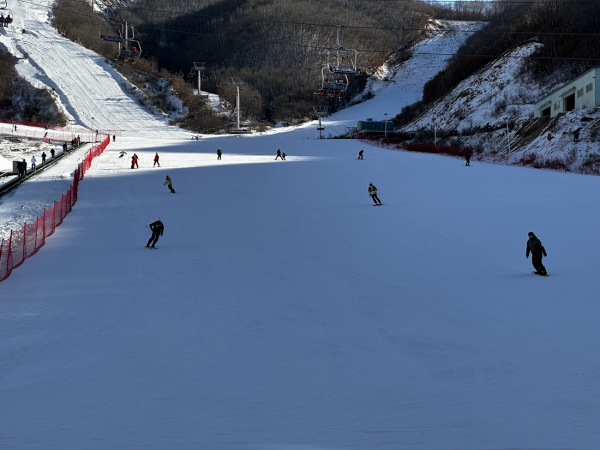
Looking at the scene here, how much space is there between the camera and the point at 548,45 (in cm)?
6425

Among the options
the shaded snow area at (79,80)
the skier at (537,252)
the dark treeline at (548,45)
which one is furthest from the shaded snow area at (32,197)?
the dark treeline at (548,45)

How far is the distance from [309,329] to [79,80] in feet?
282

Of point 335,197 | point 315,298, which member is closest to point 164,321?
point 315,298

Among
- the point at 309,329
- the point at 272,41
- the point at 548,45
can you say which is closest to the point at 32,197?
the point at 309,329

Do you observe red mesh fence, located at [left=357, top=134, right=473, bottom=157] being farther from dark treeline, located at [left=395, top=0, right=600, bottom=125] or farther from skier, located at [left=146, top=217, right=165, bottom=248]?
skier, located at [left=146, top=217, right=165, bottom=248]

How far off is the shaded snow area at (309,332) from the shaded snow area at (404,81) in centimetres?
5789

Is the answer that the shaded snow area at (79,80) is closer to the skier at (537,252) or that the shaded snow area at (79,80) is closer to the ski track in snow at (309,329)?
the ski track in snow at (309,329)

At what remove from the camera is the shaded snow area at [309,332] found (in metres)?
5.46

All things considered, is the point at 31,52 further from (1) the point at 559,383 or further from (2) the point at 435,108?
(1) the point at 559,383

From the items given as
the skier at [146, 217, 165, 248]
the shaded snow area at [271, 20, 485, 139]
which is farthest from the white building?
the skier at [146, 217, 165, 248]

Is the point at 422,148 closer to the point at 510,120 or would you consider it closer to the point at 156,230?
the point at 510,120

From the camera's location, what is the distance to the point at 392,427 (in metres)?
5.40

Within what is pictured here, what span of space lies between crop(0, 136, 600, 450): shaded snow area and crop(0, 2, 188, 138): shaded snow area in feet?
170

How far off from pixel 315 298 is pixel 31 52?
3695 inches
